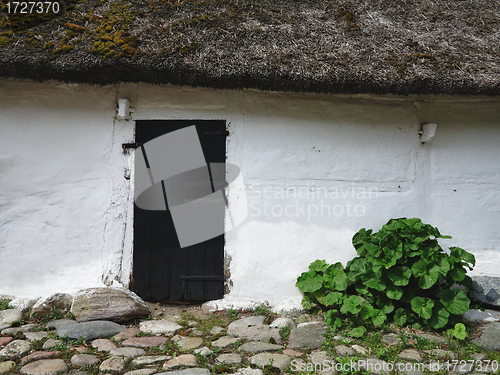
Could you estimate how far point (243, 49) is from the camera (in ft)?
10.5

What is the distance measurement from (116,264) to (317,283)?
1.86 metres

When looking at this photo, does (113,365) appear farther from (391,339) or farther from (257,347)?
(391,339)

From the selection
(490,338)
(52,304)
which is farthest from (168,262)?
(490,338)

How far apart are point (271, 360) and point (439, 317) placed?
142 centimetres

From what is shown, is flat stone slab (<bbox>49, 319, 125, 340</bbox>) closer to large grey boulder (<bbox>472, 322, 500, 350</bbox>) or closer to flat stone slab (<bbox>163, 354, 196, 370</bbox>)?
flat stone slab (<bbox>163, 354, 196, 370</bbox>)

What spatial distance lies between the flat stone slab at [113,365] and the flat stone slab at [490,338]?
8.10 ft

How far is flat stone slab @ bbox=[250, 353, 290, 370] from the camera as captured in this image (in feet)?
7.28

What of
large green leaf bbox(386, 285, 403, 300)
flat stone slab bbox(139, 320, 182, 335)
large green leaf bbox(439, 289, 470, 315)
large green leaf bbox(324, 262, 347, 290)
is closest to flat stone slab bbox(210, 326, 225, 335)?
flat stone slab bbox(139, 320, 182, 335)

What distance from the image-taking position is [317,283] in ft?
10.1

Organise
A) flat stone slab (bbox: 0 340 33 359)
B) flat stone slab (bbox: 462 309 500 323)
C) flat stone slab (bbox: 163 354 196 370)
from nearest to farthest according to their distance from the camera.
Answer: flat stone slab (bbox: 163 354 196 370) → flat stone slab (bbox: 0 340 33 359) → flat stone slab (bbox: 462 309 500 323)

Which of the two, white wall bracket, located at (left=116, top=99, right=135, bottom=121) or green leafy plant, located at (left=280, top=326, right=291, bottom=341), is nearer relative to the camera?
green leafy plant, located at (left=280, top=326, right=291, bottom=341)

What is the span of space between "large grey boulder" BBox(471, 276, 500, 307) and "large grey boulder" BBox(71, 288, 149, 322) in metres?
2.90

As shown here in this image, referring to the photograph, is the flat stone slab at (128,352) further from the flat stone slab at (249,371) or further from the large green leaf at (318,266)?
the large green leaf at (318,266)

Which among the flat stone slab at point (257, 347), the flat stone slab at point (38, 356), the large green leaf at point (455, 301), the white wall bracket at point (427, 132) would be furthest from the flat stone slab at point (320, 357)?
the white wall bracket at point (427, 132)
